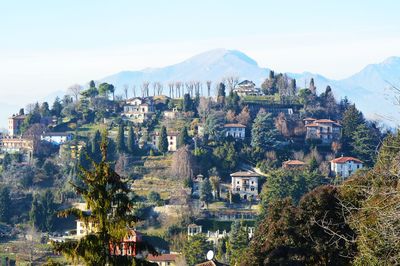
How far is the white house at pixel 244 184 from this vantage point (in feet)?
148

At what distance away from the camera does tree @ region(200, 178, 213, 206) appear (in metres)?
42.6

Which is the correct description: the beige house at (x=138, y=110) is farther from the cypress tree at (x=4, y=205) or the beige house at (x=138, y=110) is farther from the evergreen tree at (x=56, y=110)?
the cypress tree at (x=4, y=205)

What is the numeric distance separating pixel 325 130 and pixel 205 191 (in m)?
14.1

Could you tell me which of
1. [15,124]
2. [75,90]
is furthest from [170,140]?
[75,90]

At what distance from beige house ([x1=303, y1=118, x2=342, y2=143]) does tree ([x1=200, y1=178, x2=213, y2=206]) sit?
12236 millimetres

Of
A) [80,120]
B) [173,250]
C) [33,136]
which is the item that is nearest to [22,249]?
[173,250]

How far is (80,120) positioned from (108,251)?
50.5 meters

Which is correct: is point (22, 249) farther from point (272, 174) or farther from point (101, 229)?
point (101, 229)

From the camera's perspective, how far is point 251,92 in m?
62.8

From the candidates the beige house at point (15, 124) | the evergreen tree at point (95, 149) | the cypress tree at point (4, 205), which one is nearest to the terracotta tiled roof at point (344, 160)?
the evergreen tree at point (95, 149)

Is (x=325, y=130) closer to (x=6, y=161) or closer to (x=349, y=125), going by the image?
(x=349, y=125)

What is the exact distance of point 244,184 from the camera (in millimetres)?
45219

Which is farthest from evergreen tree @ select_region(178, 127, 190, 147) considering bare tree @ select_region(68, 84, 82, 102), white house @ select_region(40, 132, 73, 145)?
bare tree @ select_region(68, 84, 82, 102)

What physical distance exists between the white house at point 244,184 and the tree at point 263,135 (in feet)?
13.2
